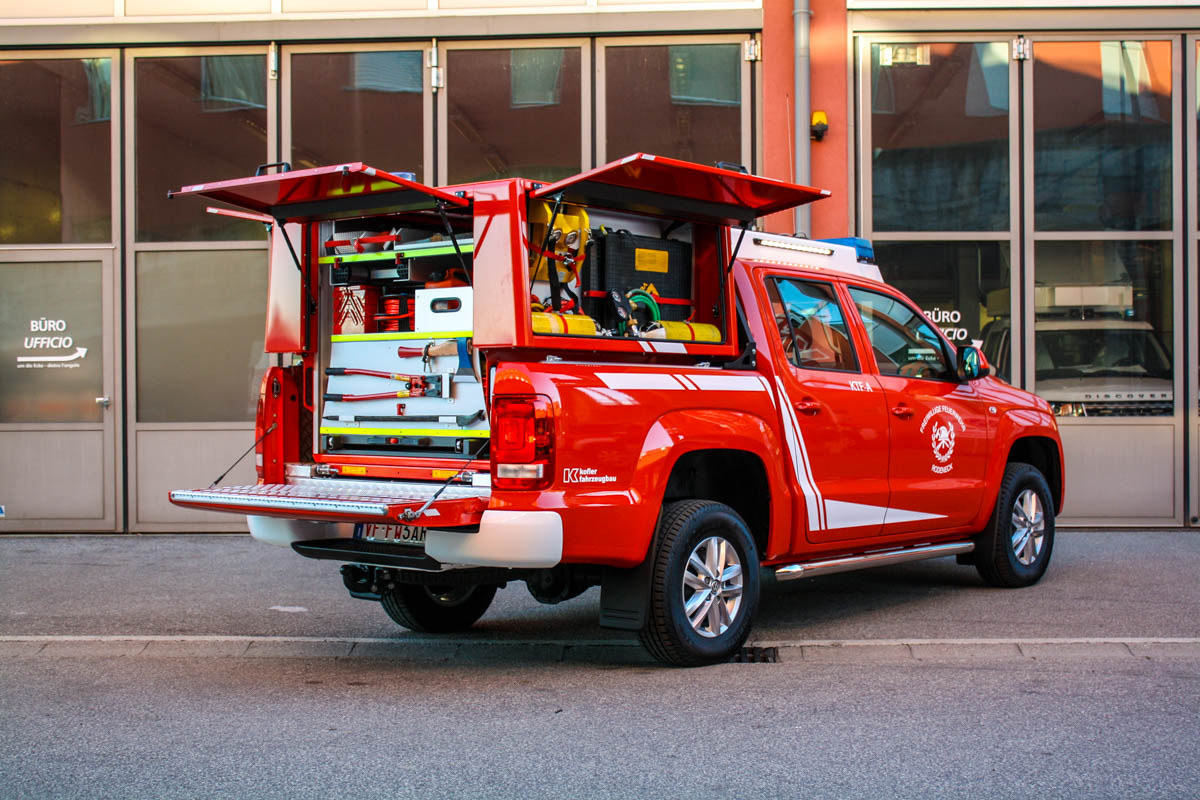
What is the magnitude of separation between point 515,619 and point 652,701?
2.34 metres

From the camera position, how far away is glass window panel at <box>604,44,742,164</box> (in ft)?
37.7

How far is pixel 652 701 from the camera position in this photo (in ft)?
18.0

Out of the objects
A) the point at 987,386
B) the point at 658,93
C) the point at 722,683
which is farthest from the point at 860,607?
the point at 658,93

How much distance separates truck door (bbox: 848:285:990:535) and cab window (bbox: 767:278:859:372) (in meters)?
0.27

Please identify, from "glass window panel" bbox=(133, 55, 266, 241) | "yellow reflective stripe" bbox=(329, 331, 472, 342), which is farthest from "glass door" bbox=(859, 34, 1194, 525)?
"yellow reflective stripe" bbox=(329, 331, 472, 342)

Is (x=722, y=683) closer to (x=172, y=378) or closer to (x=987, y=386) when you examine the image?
(x=987, y=386)

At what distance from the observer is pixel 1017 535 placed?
27.9ft

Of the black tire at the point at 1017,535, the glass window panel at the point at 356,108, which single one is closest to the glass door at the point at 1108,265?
the black tire at the point at 1017,535

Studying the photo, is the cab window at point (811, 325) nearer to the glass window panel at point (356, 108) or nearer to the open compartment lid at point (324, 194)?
the open compartment lid at point (324, 194)

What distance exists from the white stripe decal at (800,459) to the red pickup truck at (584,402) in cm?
1

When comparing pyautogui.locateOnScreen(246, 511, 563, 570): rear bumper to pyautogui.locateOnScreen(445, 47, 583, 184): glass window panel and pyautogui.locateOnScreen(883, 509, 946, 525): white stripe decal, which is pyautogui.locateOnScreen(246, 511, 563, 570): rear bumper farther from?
pyautogui.locateOnScreen(445, 47, 583, 184): glass window panel

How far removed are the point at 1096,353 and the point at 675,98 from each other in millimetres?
4408

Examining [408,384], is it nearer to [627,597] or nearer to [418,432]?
[418,432]

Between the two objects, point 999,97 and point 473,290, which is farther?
point 999,97
